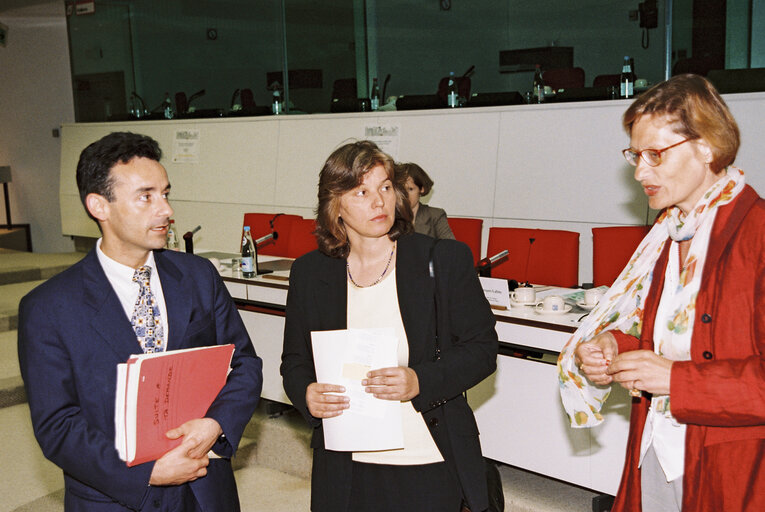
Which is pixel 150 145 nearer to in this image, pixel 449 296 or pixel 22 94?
pixel 449 296

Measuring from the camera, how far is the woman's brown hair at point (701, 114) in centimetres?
132

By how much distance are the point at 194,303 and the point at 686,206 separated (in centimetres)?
110

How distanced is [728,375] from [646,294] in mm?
297

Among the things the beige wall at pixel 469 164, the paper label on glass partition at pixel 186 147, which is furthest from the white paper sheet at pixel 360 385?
the paper label on glass partition at pixel 186 147

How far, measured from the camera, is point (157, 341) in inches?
62.7

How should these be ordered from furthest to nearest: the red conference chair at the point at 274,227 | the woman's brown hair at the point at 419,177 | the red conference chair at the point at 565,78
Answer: the red conference chair at the point at 565,78 < the red conference chair at the point at 274,227 < the woman's brown hair at the point at 419,177

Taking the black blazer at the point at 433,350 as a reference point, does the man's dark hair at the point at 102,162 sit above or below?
above

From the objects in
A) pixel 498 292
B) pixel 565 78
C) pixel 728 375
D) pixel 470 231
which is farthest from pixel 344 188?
pixel 565 78

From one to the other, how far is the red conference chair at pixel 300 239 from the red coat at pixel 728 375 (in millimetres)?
3920

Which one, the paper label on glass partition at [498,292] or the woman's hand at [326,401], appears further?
the paper label on glass partition at [498,292]

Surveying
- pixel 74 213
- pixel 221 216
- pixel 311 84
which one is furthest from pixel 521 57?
pixel 74 213

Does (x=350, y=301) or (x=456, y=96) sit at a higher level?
(x=456, y=96)

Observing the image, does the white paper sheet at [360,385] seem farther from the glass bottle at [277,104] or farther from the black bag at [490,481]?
the glass bottle at [277,104]

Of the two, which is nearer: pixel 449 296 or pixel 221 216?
pixel 449 296
